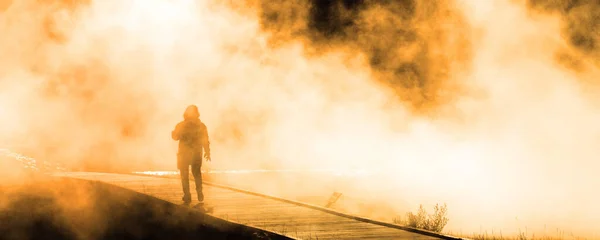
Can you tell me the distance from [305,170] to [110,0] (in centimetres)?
744

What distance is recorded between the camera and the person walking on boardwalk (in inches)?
459

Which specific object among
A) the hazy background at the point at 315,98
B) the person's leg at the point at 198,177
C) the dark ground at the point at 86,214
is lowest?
the dark ground at the point at 86,214

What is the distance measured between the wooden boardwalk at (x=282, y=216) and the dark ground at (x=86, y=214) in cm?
26

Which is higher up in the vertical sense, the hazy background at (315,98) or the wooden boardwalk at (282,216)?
the hazy background at (315,98)

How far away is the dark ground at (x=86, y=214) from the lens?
11.7 meters

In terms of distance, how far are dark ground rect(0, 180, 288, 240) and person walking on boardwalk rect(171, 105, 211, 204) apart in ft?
1.77

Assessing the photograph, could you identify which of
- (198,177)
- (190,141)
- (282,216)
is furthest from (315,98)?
(282,216)

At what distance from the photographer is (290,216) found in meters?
10.9

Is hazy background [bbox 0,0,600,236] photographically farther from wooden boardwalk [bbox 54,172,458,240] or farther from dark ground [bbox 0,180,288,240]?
wooden boardwalk [bbox 54,172,458,240]

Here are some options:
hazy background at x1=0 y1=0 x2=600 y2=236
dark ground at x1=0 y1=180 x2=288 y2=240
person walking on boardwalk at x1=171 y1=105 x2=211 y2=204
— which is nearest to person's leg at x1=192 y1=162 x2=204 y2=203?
person walking on boardwalk at x1=171 y1=105 x2=211 y2=204

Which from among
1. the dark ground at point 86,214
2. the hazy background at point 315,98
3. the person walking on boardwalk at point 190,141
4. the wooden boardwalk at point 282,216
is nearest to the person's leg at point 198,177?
the person walking on boardwalk at point 190,141

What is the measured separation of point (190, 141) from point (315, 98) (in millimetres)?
11295

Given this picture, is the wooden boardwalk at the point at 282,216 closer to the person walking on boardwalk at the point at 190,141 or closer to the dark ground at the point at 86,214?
the dark ground at the point at 86,214

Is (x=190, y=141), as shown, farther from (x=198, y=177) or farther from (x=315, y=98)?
(x=315, y=98)
